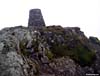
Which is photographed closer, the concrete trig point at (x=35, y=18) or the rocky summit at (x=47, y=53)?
the rocky summit at (x=47, y=53)

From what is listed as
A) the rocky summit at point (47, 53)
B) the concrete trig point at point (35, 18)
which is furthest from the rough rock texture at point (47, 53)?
the concrete trig point at point (35, 18)

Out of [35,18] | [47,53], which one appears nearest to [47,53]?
[47,53]

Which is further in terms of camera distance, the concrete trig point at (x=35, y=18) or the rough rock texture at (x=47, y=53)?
the concrete trig point at (x=35, y=18)

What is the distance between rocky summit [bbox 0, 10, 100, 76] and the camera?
49.9 m

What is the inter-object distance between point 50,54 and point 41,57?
13.1 ft

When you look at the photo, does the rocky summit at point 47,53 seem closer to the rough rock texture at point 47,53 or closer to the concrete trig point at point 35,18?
the rough rock texture at point 47,53

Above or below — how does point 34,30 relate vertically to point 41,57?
above

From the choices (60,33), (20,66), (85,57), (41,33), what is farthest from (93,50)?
(20,66)

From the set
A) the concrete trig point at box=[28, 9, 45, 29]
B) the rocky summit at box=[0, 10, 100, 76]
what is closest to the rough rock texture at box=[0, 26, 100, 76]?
the rocky summit at box=[0, 10, 100, 76]

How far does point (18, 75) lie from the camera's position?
46750 mm

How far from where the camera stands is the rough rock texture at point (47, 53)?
4989 centimetres

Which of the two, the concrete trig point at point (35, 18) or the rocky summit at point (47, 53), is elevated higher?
the concrete trig point at point (35, 18)

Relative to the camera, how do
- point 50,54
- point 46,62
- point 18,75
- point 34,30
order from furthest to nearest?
point 34,30
point 50,54
point 46,62
point 18,75

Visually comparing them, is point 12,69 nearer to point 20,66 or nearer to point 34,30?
point 20,66
